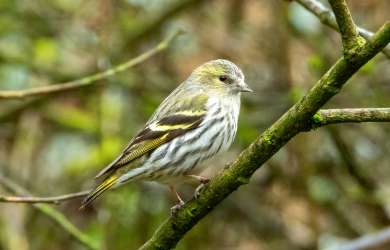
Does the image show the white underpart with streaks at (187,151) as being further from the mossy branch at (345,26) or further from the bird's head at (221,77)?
the mossy branch at (345,26)

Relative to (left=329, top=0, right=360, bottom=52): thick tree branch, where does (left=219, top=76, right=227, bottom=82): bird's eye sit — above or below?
above

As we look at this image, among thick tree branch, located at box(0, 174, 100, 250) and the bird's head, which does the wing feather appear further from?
thick tree branch, located at box(0, 174, 100, 250)

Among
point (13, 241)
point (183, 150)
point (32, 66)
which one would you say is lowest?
point (183, 150)

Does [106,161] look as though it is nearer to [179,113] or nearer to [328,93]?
[179,113]

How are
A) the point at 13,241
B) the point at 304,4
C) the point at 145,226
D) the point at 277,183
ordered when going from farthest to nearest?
the point at 277,183, the point at 145,226, the point at 13,241, the point at 304,4

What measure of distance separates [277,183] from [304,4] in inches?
139

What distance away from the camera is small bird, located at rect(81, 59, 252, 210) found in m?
5.46

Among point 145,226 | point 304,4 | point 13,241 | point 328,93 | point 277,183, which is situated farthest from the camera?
point 277,183

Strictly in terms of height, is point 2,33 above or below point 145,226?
above

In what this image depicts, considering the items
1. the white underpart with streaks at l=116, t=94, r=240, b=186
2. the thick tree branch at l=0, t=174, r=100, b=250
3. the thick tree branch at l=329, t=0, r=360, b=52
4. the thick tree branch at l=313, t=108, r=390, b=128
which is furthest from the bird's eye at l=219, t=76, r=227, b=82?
the thick tree branch at l=329, t=0, r=360, b=52

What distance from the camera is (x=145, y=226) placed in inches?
310

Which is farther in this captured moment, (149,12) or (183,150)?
(149,12)

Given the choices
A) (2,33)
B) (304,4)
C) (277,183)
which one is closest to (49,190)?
(2,33)

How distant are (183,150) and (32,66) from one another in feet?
9.95
